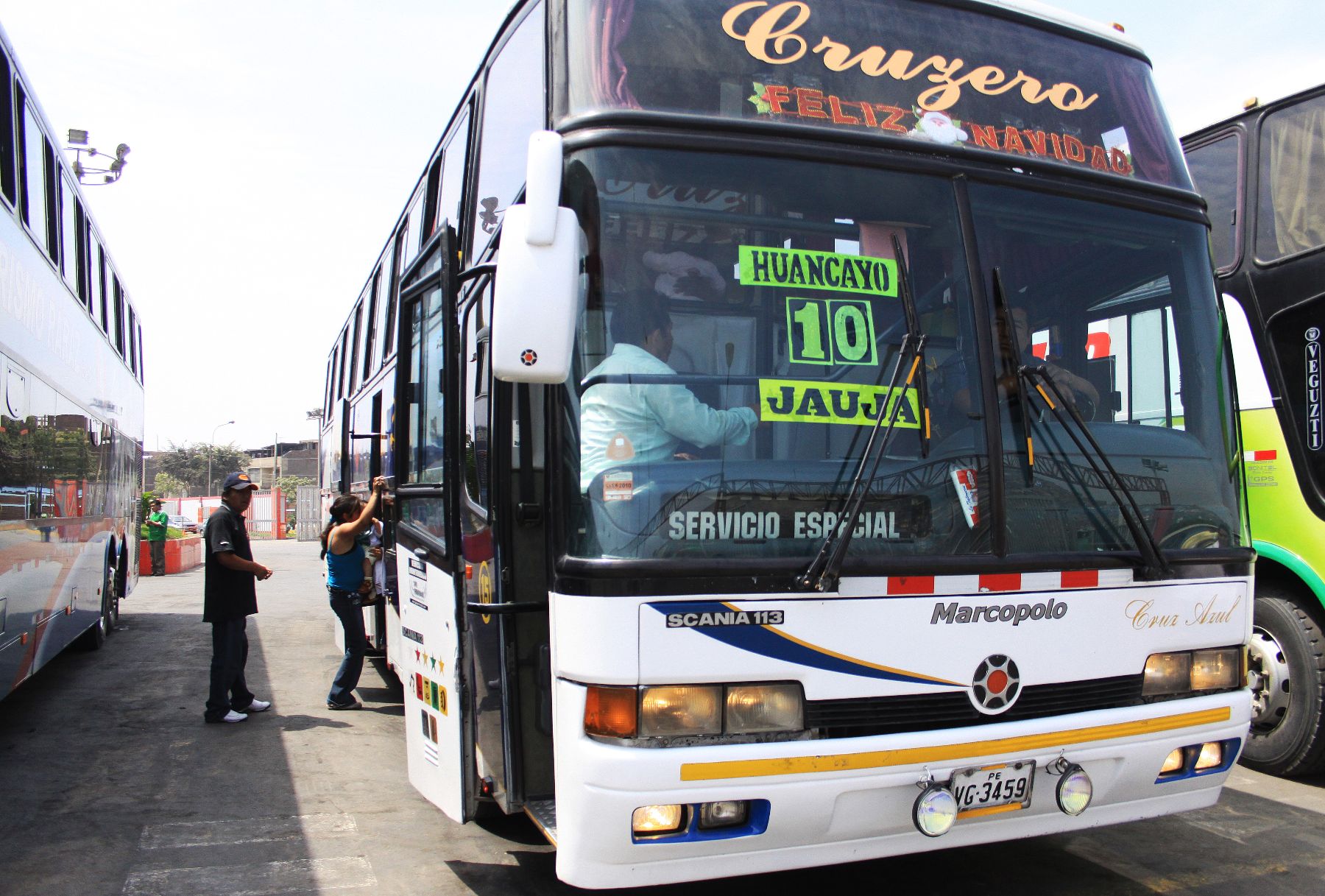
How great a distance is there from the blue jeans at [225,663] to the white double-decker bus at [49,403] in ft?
3.75

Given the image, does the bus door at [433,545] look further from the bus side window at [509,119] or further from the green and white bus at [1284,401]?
the green and white bus at [1284,401]

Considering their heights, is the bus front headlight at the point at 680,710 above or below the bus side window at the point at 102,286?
below

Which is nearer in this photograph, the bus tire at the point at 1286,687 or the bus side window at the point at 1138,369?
the bus side window at the point at 1138,369

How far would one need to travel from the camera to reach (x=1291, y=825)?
515cm

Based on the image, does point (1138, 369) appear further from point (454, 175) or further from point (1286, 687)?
point (454, 175)

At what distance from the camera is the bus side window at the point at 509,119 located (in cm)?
388

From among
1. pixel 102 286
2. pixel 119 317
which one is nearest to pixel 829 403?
pixel 102 286

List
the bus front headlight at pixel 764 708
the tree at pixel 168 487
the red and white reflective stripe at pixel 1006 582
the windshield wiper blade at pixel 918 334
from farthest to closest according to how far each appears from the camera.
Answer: the tree at pixel 168 487
the windshield wiper blade at pixel 918 334
the red and white reflective stripe at pixel 1006 582
the bus front headlight at pixel 764 708

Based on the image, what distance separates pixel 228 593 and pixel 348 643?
990mm

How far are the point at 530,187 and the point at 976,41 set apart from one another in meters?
1.97

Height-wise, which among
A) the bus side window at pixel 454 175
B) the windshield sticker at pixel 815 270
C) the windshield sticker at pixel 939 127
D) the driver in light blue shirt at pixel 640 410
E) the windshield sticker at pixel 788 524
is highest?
the bus side window at pixel 454 175

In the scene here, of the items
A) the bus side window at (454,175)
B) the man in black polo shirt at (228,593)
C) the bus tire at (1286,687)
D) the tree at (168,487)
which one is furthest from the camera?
the tree at (168,487)

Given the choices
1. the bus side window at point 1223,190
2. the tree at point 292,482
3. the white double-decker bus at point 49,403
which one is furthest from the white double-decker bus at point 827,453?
the tree at point 292,482

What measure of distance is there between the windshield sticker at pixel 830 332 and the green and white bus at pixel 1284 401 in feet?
11.3
